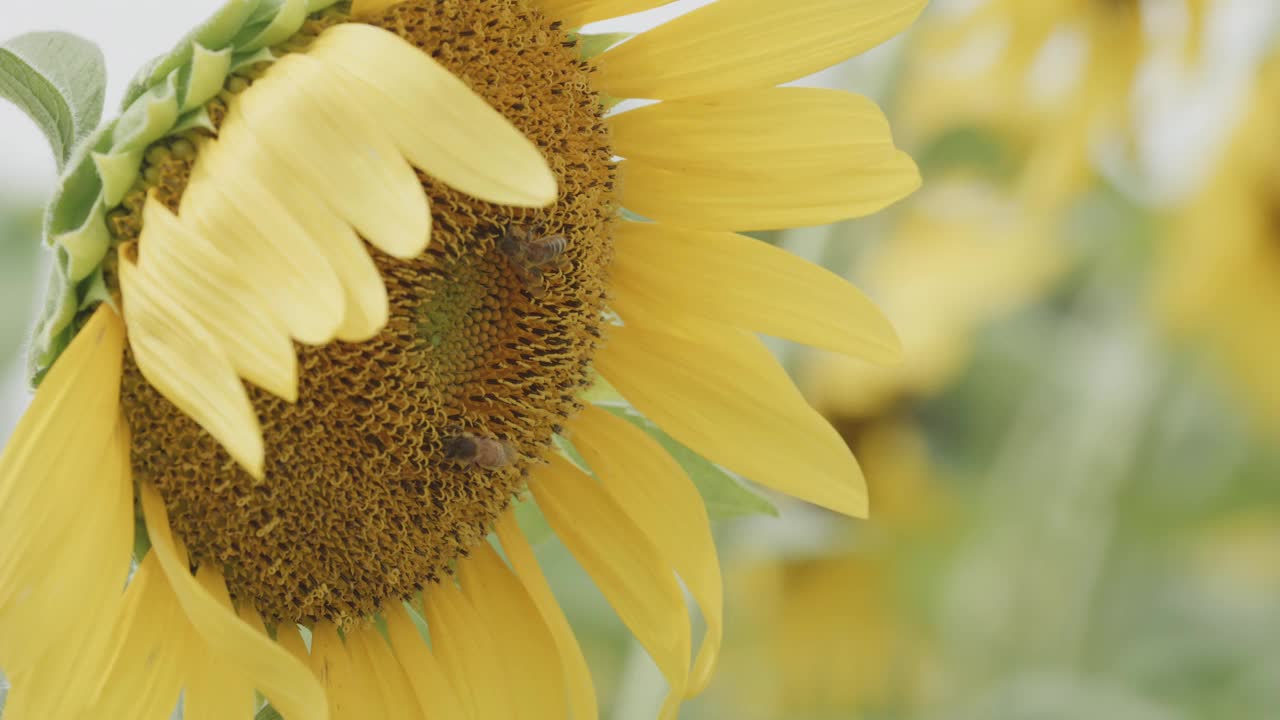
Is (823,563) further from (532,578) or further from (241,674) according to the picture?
(241,674)

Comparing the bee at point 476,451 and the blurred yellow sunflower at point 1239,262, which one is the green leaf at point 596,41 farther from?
the blurred yellow sunflower at point 1239,262

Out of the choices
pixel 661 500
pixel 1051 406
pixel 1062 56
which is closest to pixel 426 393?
pixel 661 500

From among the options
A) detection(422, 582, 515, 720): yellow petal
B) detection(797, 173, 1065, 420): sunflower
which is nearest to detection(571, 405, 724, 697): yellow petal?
detection(422, 582, 515, 720): yellow petal

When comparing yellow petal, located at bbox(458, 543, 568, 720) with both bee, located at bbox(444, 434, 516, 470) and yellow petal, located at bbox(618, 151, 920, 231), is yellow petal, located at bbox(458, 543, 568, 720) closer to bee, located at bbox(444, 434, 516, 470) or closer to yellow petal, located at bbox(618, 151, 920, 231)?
bee, located at bbox(444, 434, 516, 470)

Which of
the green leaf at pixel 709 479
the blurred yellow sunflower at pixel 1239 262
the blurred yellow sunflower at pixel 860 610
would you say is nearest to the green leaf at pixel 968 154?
the blurred yellow sunflower at pixel 1239 262

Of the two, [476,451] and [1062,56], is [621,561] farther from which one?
[1062,56]

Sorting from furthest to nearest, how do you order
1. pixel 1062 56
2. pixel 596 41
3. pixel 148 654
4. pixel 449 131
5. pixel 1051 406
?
pixel 1051 406
pixel 1062 56
pixel 596 41
pixel 148 654
pixel 449 131
